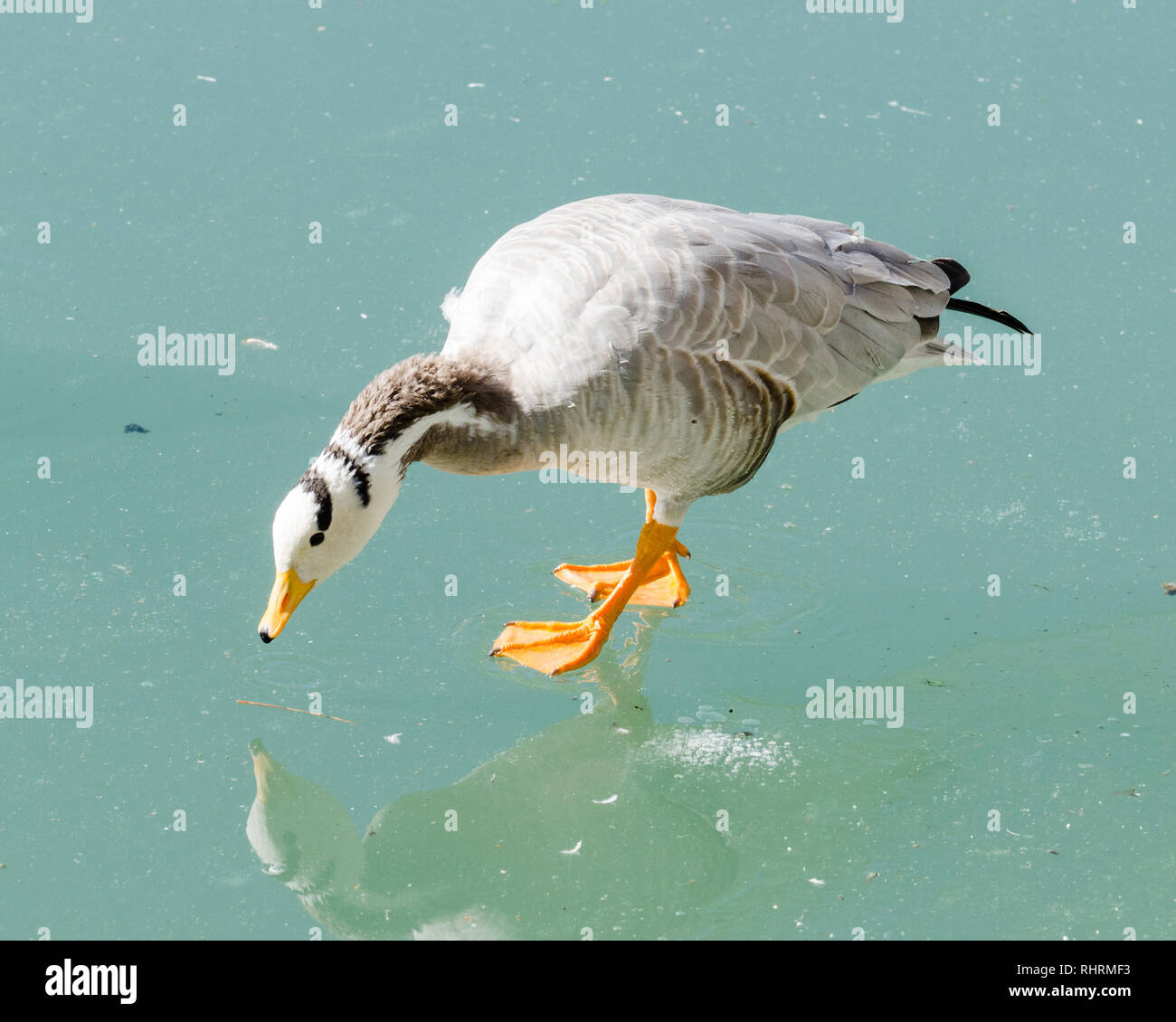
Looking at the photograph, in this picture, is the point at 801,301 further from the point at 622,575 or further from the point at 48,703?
the point at 48,703

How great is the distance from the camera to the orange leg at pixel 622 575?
5.14m

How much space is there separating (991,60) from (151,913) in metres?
6.71

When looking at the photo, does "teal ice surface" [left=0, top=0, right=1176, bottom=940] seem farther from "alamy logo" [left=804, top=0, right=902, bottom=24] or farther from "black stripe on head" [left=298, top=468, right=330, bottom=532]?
"black stripe on head" [left=298, top=468, right=330, bottom=532]

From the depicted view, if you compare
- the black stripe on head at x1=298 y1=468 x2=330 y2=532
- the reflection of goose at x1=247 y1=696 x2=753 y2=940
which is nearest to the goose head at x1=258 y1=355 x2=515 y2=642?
the black stripe on head at x1=298 y1=468 x2=330 y2=532

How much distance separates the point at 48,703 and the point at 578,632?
1875 millimetres

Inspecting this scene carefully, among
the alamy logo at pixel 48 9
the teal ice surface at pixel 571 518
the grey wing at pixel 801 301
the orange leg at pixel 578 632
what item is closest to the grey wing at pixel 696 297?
the grey wing at pixel 801 301

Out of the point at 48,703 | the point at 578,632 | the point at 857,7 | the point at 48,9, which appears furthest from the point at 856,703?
the point at 48,9

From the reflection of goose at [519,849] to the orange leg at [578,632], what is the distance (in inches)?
15.8

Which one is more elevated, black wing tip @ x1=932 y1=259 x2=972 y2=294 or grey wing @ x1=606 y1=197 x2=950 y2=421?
black wing tip @ x1=932 y1=259 x2=972 y2=294

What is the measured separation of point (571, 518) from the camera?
5.43 metres

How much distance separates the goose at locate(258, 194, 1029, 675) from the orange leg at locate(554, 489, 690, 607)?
0.05ft

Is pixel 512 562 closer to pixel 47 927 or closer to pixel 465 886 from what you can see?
pixel 465 886

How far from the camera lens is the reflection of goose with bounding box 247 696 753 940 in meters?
3.82

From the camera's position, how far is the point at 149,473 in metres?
5.44
